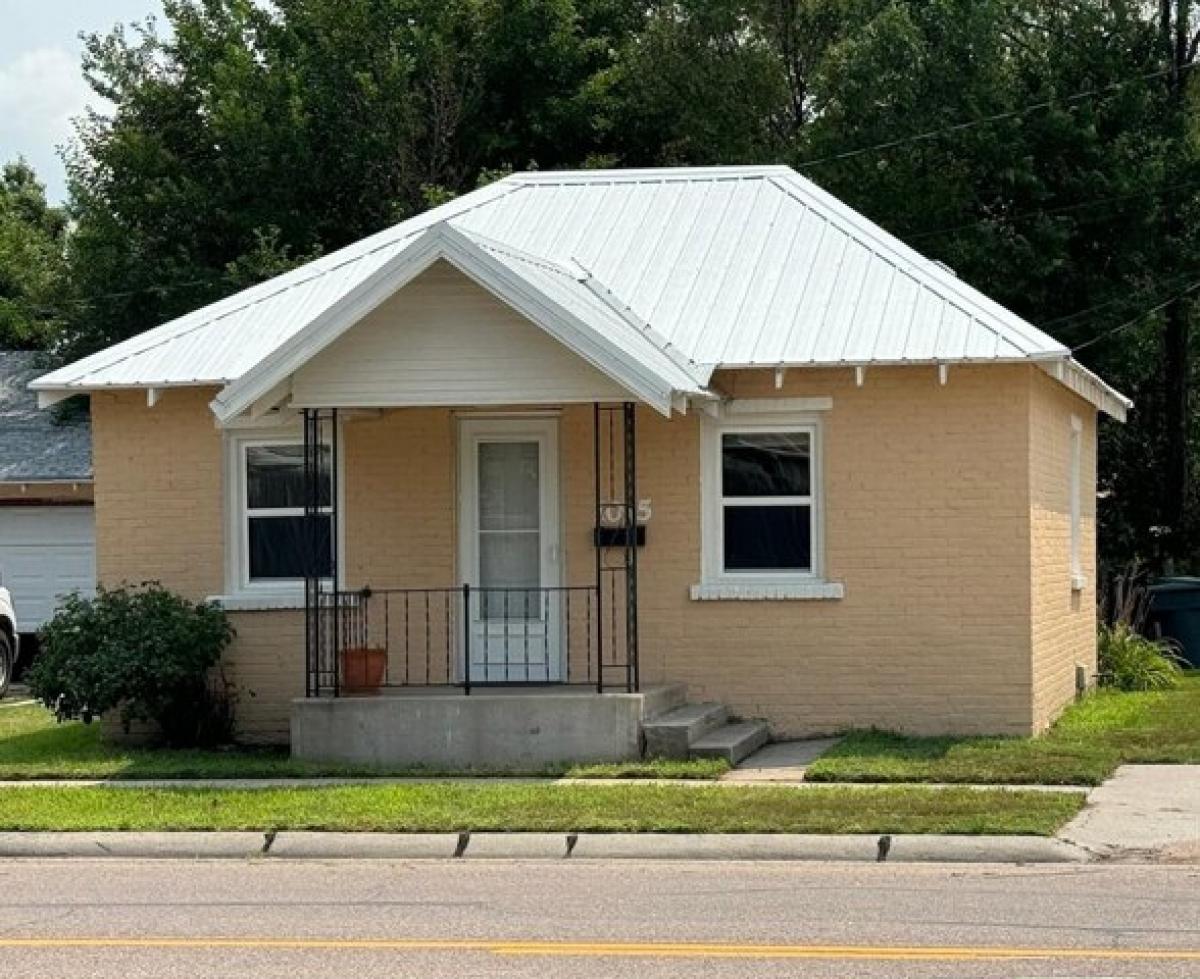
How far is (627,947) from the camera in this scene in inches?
379

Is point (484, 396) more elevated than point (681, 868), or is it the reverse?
point (484, 396)

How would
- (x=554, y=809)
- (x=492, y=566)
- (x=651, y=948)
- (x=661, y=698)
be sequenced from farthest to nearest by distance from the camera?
(x=492, y=566)
(x=661, y=698)
(x=554, y=809)
(x=651, y=948)

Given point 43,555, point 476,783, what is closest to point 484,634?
point 476,783

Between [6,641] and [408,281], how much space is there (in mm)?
11625

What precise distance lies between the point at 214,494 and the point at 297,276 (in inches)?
106

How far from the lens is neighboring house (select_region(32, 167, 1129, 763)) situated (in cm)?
1702

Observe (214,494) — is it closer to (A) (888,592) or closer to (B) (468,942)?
(A) (888,592)

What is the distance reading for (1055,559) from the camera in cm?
1962

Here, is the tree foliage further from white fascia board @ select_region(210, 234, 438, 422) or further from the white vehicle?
white fascia board @ select_region(210, 234, 438, 422)

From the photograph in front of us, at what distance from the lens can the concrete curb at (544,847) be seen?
1272cm

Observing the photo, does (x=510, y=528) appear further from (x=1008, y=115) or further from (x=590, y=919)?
(x=1008, y=115)

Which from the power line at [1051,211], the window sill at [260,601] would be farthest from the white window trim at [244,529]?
the power line at [1051,211]

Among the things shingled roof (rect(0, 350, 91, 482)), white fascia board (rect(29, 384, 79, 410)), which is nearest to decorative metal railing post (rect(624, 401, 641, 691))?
white fascia board (rect(29, 384, 79, 410))

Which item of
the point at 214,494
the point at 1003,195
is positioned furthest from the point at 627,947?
the point at 1003,195
